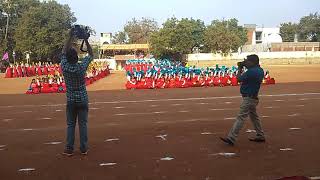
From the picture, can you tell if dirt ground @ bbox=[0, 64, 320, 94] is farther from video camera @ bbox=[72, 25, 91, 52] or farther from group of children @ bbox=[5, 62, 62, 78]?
video camera @ bbox=[72, 25, 91, 52]

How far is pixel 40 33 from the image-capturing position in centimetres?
6009

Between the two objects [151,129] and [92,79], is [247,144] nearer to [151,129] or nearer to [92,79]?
[151,129]

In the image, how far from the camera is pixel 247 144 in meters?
7.89

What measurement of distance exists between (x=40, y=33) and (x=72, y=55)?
183 feet

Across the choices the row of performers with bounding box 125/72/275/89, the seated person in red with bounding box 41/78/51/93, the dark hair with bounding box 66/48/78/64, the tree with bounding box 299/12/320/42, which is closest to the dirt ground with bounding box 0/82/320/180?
the dark hair with bounding box 66/48/78/64

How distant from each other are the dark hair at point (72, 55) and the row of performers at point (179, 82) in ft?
52.3

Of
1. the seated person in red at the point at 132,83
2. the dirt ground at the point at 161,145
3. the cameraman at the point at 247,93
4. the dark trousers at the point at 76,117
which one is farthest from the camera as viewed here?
the seated person in red at the point at 132,83

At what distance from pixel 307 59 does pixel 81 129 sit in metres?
62.8

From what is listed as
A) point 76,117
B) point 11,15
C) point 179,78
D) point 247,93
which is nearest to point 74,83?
point 76,117

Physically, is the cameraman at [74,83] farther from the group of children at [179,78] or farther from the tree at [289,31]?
the tree at [289,31]

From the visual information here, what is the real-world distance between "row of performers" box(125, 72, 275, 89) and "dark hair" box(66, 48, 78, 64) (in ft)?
52.3

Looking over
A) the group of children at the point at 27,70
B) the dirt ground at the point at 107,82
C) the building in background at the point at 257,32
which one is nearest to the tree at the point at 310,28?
the building in background at the point at 257,32

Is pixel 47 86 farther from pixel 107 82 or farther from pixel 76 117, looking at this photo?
pixel 76 117

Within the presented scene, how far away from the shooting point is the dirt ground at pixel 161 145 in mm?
6109
